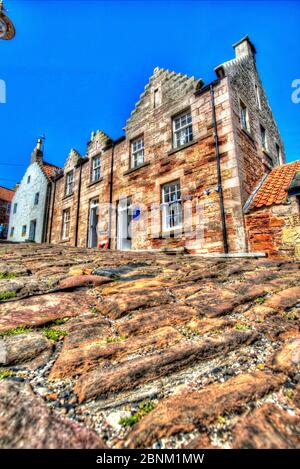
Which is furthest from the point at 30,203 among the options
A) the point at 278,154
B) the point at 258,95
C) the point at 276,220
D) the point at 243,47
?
the point at 276,220

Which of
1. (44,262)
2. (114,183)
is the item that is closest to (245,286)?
(44,262)

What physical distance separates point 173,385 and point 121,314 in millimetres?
1226

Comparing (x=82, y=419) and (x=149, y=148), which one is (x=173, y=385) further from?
(x=149, y=148)

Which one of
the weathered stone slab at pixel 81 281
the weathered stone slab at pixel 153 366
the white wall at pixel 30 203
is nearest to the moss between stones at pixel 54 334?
the weathered stone slab at pixel 153 366

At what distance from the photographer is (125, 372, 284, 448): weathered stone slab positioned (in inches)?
51.4

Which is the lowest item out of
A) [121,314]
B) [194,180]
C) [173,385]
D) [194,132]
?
[173,385]

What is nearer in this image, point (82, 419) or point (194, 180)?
point (82, 419)

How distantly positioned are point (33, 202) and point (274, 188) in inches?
707

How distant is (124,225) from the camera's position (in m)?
12.5

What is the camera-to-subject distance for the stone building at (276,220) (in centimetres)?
721

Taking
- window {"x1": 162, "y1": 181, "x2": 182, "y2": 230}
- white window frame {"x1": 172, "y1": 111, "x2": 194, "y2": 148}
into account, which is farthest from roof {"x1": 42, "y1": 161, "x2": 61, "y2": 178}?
window {"x1": 162, "y1": 181, "x2": 182, "y2": 230}

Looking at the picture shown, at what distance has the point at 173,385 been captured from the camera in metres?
1.69
